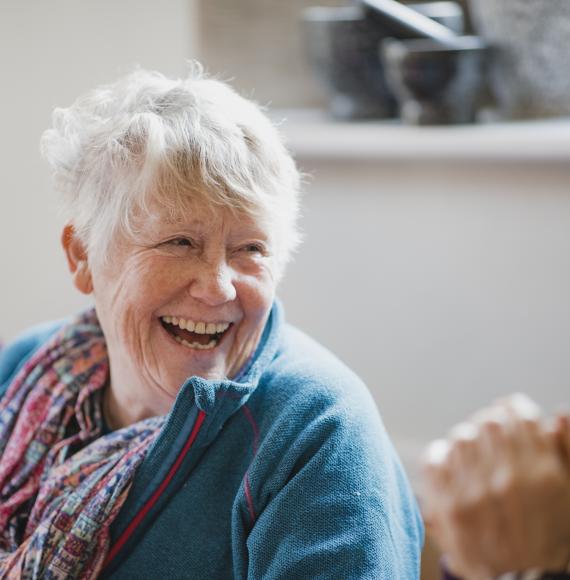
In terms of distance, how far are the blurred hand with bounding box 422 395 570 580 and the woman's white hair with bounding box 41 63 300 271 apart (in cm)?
64

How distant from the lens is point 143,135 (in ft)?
4.83

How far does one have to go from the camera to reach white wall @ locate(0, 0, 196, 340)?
2.71 meters

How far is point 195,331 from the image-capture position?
152 cm

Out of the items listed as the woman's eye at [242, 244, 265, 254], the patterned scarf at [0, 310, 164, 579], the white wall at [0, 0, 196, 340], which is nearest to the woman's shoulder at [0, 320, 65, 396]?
the patterned scarf at [0, 310, 164, 579]

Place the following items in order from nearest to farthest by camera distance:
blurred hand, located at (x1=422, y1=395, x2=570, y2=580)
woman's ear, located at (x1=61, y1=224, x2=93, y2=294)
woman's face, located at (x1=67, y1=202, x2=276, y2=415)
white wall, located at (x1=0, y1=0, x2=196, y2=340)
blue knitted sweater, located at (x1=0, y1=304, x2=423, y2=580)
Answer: blurred hand, located at (x1=422, y1=395, x2=570, y2=580) < blue knitted sweater, located at (x1=0, y1=304, x2=423, y2=580) < woman's face, located at (x1=67, y1=202, x2=276, y2=415) < woman's ear, located at (x1=61, y1=224, x2=93, y2=294) < white wall, located at (x1=0, y1=0, x2=196, y2=340)

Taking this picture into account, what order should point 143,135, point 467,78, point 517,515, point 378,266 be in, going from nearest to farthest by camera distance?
1. point 517,515
2. point 143,135
3. point 467,78
4. point 378,266

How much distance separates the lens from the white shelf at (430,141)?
93.0 inches

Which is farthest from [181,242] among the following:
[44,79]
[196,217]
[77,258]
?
[44,79]

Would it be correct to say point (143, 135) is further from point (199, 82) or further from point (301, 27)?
point (301, 27)

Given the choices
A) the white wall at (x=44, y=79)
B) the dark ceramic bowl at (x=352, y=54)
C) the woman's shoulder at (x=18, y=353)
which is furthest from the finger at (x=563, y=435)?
the white wall at (x=44, y=79)

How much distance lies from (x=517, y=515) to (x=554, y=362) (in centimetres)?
167

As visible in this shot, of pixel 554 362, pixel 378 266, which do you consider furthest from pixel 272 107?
pixel 554 362

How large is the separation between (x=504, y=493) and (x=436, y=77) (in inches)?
66.1

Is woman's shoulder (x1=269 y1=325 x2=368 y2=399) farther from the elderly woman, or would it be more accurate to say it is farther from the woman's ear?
the woman's ear
